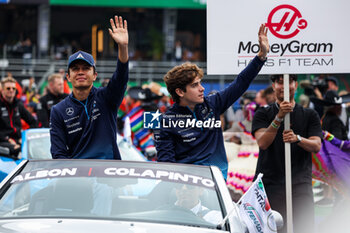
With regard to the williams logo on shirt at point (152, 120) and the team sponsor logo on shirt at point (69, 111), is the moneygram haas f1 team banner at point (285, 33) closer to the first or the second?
the williams logo on shirt at point (152, 120)

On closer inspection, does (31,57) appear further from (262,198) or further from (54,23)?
(262,198)

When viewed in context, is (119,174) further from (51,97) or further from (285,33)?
(51,97)

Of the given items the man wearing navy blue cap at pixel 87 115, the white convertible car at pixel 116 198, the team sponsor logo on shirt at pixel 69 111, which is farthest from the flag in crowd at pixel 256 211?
the team sponsor logo on shirt at pixel 69 111

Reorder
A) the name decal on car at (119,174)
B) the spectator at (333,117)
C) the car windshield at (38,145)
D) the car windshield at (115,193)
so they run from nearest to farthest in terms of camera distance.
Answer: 1. the car windshield at (115,193)
2. the name decal on car at (119,174)
3. the car windshield at (38,145)
4. the spectator at (333,117)

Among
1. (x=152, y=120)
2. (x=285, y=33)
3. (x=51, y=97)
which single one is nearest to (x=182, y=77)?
(x=152, y=120)

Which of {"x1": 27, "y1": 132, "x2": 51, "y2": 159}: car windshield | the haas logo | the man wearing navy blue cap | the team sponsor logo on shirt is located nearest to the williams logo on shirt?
the man wearing navy blue cap

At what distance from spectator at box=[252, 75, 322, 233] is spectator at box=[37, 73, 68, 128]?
596 cm

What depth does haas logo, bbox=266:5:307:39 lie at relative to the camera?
6891 mm

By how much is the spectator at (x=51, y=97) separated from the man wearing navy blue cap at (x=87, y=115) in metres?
6.20

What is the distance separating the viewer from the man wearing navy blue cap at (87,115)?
6020 millimetres

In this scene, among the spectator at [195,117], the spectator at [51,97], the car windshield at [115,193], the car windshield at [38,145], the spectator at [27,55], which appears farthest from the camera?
the spectator at [27,55]

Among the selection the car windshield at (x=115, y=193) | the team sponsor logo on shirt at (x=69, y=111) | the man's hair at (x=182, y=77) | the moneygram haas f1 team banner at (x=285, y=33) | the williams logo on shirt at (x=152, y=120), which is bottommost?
the car windshield at (x=115, y=193)

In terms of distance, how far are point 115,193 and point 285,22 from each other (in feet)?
9.86

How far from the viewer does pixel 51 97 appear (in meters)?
12.5
